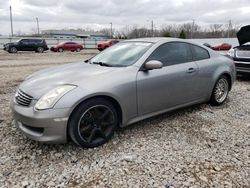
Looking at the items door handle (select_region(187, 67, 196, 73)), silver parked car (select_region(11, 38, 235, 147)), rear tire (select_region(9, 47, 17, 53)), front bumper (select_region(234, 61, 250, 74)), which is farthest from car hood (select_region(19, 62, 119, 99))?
rear tire (select_region(9, 47, 17, 53))

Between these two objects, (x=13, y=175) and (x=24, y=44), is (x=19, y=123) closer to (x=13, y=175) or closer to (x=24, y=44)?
(x=13, y=175)

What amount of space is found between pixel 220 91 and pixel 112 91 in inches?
110

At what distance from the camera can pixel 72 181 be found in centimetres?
249

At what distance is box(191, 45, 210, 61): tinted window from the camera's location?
429 cm

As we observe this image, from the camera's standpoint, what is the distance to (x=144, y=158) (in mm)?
2904

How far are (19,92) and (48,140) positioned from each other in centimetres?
83

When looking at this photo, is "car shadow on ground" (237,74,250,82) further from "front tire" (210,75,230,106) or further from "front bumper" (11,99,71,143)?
"front bumper" (11,99,71,143)

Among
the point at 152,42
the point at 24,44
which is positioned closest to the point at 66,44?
the point at 24,44

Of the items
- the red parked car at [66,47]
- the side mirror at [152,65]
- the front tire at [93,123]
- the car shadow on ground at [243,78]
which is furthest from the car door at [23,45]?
the front tire at [93,123]

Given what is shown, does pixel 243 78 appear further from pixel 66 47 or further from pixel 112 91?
pixel 66 47

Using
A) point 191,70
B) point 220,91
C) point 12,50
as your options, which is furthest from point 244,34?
point 12,50

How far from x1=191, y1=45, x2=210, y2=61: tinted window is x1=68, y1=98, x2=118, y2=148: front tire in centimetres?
201

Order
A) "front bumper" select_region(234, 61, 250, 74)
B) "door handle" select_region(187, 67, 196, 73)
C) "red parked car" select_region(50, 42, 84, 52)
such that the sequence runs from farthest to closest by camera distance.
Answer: "red parked car" select_region(50, 42, 84, 52)
"front bumper" select_region(234, 61, 250, 74)
"door handle" select_region(187, 67, 196, 73)

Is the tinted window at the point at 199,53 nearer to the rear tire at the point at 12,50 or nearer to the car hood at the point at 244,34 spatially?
the car hood at the point at 244,34
